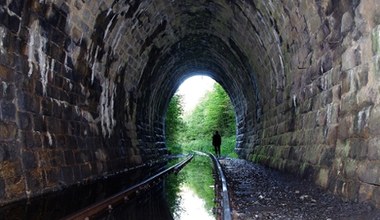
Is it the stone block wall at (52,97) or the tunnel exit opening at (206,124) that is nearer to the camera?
the stone block wall at (52,97)

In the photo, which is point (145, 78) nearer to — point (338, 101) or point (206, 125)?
point (338, 101)

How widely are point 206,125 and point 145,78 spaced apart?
28.6m

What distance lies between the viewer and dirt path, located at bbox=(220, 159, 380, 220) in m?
5.05

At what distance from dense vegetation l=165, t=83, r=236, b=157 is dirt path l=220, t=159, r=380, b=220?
15650 mm

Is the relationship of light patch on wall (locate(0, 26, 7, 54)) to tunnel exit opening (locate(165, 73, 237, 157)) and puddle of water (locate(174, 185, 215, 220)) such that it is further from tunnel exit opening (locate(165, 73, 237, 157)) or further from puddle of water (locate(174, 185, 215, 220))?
tunnel exit opening (locate(165, 73, 237, 157))

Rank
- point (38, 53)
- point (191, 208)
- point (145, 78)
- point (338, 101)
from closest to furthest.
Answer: point (191, 208) → point (338, 101) → point (38, 53) → point (145, 78)

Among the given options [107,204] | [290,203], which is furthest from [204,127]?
[107,204]

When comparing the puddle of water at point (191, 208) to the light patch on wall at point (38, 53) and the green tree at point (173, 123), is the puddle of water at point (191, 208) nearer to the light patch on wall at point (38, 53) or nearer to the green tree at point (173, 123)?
the light patch on wall at point (38, 53)

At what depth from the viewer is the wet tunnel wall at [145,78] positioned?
5770 millimetres

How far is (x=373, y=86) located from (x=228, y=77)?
17.3m

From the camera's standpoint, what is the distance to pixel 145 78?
1641cm

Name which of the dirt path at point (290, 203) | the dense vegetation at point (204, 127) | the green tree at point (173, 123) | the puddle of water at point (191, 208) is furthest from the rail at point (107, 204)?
the green tree at point (173, 123)

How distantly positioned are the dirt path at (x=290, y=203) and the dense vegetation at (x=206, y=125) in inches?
616

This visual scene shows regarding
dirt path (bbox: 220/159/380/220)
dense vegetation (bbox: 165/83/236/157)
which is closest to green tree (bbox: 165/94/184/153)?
dense vegetation (bbox: 165/83/236/157)
